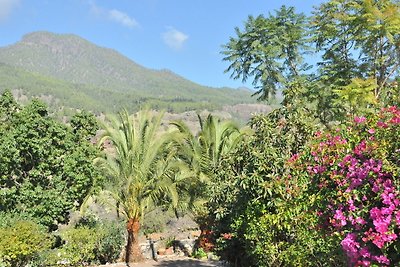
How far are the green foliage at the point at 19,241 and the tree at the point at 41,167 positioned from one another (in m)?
0.75

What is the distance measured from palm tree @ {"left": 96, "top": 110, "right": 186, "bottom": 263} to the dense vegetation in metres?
0.04

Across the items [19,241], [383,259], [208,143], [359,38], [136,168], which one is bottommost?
[19,241]

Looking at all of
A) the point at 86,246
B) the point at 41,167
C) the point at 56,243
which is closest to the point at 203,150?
the point at 86,246

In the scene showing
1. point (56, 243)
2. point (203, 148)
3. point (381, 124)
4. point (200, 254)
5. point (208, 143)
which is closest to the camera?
point (381, 124)

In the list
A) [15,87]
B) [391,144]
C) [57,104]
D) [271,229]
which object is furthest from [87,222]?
[15,87]

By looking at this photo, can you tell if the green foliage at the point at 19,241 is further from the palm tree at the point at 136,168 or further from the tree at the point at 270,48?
the tree at the point at 270,48

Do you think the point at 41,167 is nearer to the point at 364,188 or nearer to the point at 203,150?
the point at 203,150

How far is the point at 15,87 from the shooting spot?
634ft

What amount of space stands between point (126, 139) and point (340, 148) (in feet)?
32.1

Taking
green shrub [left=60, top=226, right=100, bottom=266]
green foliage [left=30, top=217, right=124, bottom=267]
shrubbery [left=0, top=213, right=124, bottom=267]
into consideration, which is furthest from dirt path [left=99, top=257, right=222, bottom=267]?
shrubbery [left=0, top=213, right=124, bottom=267]

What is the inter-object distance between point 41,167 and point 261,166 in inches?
326

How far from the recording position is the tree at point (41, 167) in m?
12.1

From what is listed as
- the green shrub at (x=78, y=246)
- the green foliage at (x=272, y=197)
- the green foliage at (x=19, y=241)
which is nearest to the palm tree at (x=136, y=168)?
the green shrub at (x=78, y=246)

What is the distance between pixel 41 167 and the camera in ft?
41.2
